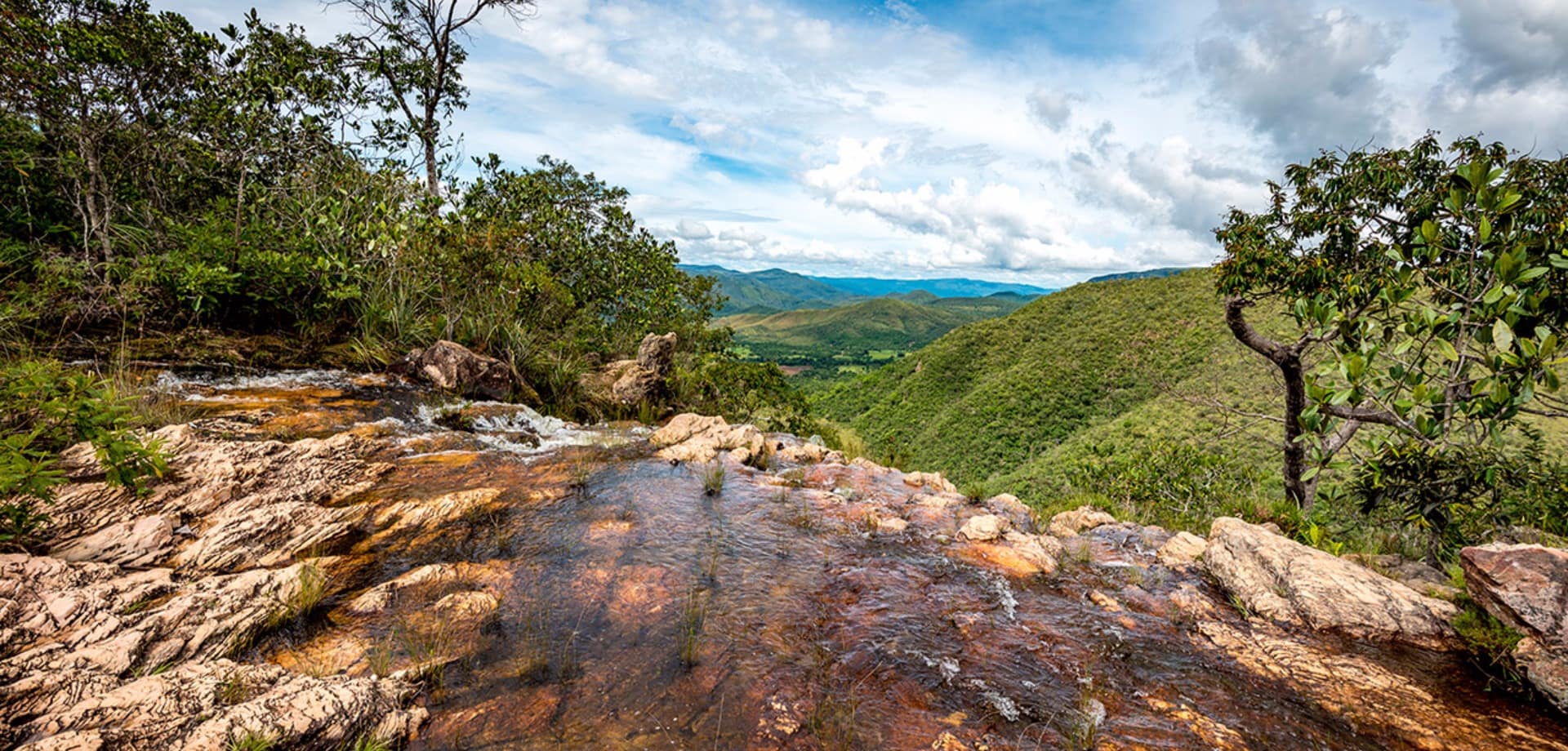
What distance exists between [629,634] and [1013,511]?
6.41m

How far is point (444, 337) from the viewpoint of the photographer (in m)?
11.7

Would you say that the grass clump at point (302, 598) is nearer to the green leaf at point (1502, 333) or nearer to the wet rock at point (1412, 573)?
the green leaf at point (1502, 333)

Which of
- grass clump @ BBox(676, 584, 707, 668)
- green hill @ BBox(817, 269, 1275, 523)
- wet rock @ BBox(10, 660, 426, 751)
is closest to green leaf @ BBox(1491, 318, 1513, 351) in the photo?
grass clump @ BBox(676, 584, 707, 668)

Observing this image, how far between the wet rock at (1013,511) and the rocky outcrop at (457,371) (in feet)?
31.2

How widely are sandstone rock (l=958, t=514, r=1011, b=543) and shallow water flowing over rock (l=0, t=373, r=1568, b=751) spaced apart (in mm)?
42

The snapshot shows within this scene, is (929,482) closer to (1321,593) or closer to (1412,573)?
(1321,593)

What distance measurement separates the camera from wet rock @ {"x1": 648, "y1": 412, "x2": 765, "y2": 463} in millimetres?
9430

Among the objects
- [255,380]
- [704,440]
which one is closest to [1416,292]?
[704,440]

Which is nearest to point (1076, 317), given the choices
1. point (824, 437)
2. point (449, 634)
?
point (824, 437)

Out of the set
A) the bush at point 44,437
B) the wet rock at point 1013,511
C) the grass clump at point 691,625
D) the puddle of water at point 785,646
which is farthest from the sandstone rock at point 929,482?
the bush at point 44,437

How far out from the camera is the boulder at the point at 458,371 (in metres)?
10.5

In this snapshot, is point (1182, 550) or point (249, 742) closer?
point (249, 742)

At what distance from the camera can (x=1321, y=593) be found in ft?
16.2

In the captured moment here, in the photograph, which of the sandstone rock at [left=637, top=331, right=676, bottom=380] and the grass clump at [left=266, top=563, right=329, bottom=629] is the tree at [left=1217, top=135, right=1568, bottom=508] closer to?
the grass clump at [left=266, top=563, right=329, bottom=629]
